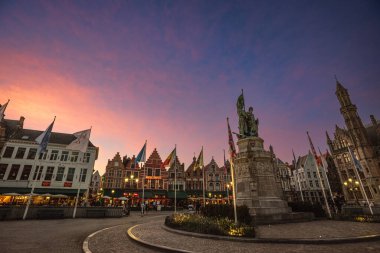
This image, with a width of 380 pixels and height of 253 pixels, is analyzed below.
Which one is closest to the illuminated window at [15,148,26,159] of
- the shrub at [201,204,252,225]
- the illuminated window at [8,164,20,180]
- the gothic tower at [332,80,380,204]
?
the illuminated window at [8,164,20,180]

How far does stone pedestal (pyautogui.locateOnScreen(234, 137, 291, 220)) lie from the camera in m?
15.8

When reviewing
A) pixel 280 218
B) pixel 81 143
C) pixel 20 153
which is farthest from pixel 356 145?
pixel 20 153

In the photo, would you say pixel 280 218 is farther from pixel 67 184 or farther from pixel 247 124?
pixel 67 184

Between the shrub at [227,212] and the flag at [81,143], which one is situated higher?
the flag at [81,143]

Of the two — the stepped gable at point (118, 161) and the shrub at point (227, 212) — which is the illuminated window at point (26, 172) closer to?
the stepped gable at point (118, 161)

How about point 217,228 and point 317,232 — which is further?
point 317,232

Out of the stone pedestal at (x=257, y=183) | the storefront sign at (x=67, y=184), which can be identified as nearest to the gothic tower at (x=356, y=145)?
the stone pedestal at (x=257, y=183)

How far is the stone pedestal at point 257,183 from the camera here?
15.8m

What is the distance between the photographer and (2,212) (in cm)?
1822

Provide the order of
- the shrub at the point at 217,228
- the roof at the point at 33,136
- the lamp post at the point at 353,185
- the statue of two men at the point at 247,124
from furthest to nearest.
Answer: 1. the lamp post at the point at 353,185
2. the roof at the point at 33,136
3. the statue of two men at the point at 247,124
4. the shrub at the point at 217,228

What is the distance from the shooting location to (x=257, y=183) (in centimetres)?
1669

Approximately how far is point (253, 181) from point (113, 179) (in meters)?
43.4

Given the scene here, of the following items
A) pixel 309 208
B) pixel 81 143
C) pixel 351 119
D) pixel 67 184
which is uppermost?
pixel 351 119

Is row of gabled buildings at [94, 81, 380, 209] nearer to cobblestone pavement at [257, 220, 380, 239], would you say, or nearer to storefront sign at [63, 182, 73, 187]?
storefront sign at [63, 182, 73, 187]
